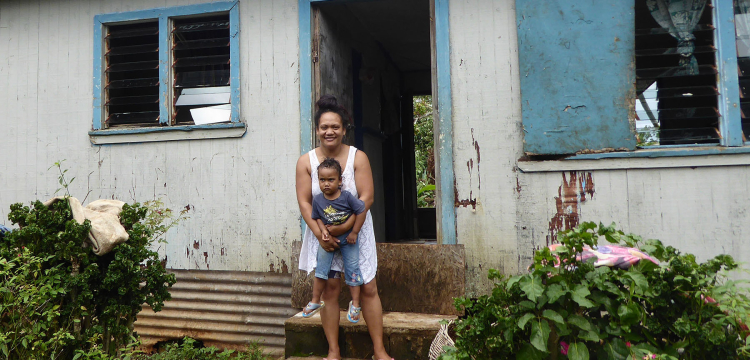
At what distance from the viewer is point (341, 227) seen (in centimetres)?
282

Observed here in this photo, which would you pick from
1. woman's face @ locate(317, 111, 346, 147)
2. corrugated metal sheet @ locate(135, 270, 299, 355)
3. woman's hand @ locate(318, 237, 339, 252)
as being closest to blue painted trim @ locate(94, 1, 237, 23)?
woman's face @ locate(317, 111, 346, 147)

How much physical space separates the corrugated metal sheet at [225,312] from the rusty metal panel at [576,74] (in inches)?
99.4

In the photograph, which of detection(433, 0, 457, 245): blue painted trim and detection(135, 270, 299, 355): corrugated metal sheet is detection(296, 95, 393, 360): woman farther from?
detection(135, 270, 299, 355): corrugated metal sheet

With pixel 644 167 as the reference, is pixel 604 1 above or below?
above

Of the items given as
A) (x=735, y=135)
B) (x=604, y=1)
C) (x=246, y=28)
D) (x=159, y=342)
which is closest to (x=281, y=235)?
(x=159, y=342)

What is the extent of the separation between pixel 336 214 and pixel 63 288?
5.28ft

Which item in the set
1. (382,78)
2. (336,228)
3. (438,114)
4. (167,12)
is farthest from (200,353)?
(382,78)

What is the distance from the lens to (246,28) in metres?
4.34

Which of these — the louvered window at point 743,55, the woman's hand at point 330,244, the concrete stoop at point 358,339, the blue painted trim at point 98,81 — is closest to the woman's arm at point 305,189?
the woman's hand at point 330,244

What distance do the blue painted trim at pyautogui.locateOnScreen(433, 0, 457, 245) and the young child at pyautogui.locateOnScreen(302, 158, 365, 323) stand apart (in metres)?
1.21

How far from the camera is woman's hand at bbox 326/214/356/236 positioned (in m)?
2.82

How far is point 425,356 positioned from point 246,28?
3.19 meters

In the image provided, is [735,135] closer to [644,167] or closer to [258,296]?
[644,167]

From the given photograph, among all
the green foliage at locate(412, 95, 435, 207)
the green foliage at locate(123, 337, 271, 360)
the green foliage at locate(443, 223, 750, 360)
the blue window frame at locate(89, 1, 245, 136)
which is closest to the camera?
the green foliage at locate(443, 223, 750, 360)
